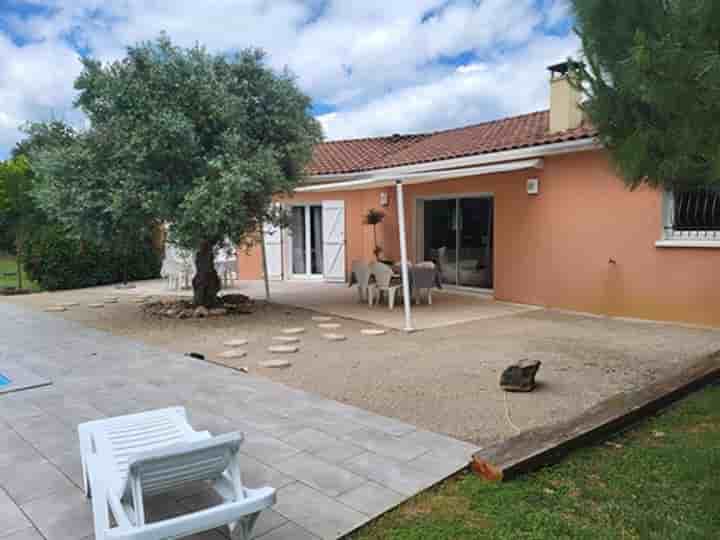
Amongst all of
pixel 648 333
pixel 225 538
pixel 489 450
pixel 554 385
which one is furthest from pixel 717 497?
pixel 648 333

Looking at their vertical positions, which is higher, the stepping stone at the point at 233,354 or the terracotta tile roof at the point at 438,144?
the terracotta tile roof at the point at 438,144

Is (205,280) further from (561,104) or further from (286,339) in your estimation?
(561,104)

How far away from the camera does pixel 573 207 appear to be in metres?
10.2

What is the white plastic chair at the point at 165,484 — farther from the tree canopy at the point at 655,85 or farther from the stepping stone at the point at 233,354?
the stepping stone at the point at 233,354

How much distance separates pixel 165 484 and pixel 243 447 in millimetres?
1359

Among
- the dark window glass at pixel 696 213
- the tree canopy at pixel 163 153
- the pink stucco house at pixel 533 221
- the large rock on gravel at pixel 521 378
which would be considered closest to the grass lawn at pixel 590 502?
the large rock on gravel at pixel 521 378

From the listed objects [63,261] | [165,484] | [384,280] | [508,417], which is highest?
[63,261]

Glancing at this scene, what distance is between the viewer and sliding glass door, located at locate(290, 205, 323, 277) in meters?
16.2

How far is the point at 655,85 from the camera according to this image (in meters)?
3.48

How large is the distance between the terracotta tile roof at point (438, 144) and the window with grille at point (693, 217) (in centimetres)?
194

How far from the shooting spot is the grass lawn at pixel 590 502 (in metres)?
2.88

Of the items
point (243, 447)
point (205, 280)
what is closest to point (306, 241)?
point (205, 280)

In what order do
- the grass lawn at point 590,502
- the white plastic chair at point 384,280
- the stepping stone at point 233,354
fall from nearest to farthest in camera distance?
1. the grass lawn at point 590,502
2. the stepping stone at point 233,354
3. the white plastic chair at point 384,280

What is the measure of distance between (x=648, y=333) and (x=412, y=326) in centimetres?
371
